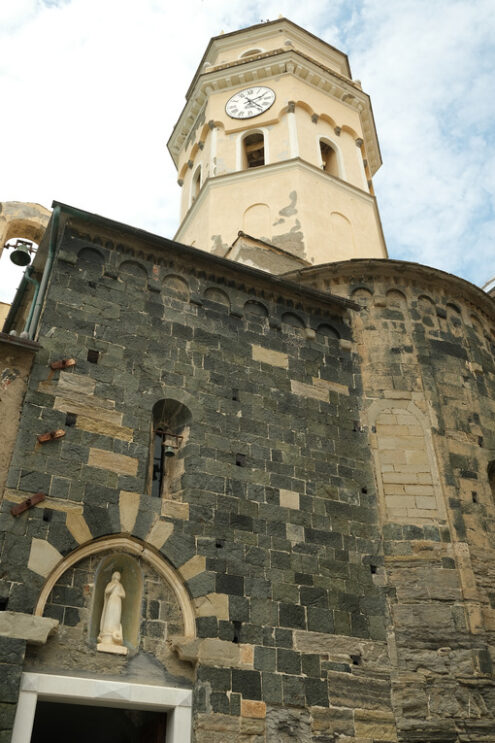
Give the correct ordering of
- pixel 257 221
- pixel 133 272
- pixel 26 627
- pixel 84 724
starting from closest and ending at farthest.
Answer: pixel 26 627
pixel 84 724
pixel 133 272
pixel 257 221

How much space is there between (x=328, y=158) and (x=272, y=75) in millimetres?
2610

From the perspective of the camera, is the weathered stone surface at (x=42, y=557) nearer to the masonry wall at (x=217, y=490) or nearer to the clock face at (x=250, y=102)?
the masonry wall at (x=217, y=490)

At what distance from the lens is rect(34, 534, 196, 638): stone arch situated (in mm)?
7605

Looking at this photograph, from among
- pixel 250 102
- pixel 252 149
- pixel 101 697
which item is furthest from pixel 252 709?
pixel 250 102

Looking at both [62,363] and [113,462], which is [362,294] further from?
[113,462]

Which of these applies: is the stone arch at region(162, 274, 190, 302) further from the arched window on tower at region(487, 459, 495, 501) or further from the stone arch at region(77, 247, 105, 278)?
the arched window on tower at region(487, 459, 495, 501)

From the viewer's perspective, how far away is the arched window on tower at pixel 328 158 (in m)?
17.4

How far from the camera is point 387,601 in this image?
891 cm

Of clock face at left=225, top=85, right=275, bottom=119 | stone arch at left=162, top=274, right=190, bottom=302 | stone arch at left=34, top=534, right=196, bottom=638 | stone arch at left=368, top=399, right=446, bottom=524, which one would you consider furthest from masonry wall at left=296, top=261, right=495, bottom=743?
clock face at left=225, top=85, right=275, bottom=119

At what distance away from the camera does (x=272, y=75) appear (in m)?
18.2

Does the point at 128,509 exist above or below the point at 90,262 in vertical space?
below

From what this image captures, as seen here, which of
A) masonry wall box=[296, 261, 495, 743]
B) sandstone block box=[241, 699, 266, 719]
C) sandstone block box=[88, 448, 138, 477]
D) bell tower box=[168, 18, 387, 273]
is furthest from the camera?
bell tower box=[168, 18, 387, 273]

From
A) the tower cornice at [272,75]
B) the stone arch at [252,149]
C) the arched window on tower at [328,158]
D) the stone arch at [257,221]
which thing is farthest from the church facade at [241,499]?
the tower cornice at [272,75]

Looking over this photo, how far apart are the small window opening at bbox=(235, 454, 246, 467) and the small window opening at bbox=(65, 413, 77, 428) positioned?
208 cm
